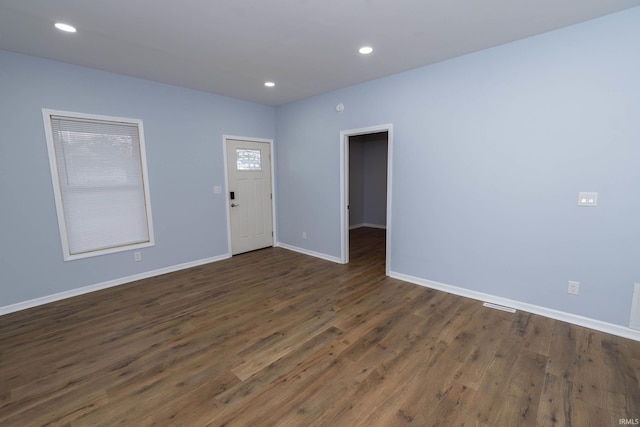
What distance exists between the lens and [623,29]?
7.48 ft

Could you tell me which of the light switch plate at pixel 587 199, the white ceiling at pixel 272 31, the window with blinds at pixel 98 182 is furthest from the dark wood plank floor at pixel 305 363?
the white ceiling at pixel 272 31

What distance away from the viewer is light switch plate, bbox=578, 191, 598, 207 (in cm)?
249

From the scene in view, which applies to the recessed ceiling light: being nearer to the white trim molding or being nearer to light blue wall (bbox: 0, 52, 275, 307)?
light blue wall (bbox: 0, 52, 275, 307)

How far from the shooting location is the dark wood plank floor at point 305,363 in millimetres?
1713

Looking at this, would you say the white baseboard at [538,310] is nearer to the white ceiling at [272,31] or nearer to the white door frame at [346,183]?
the white door frame at [346,183]

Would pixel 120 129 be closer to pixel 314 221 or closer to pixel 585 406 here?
pixel 314 221

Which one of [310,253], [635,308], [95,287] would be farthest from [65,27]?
[635,308]

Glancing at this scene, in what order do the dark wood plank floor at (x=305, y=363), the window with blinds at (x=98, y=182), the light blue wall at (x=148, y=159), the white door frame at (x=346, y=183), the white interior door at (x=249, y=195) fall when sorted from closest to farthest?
the dark wood plank floor at (x=305, y=363) → the light blue wall at (x=148, y=159) → the window with blinds at (x=98, y=182) → the white door frame at (x=346, y=183) → the white interior door at (x=249, y=195)

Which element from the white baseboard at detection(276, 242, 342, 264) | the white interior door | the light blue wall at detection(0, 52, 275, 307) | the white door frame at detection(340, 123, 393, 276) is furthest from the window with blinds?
the white door frame at detection(340, 123, 393, 276)

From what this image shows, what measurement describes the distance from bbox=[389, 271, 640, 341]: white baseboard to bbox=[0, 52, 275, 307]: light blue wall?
3.40 metres

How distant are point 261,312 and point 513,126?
3251 millimetres

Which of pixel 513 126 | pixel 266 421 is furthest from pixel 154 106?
pixel 513 126

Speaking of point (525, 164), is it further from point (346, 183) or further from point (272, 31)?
point (272, 31)

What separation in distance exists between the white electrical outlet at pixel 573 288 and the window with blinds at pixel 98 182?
198 inches
